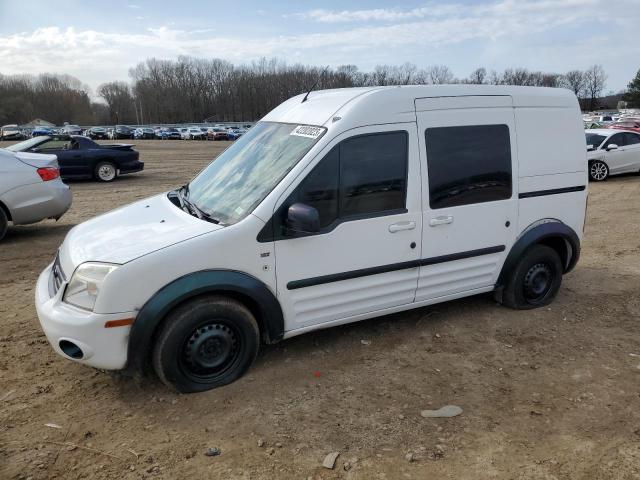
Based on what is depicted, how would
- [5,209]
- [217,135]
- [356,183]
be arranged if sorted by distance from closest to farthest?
1. [356,183]
2. [5,209]
3. [217,135]

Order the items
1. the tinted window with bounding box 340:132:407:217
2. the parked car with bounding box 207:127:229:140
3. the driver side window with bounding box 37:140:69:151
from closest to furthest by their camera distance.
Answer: the tinted window with bounding box 340:132:407:217 < the driver side window with bounding box 37:140:69:151 < the parked car with bounding box 207:127:229:140

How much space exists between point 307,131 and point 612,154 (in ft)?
47.5

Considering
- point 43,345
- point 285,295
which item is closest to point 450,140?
point 285,295

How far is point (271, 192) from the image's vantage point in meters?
3.75

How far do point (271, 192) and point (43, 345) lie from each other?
8.10 ft

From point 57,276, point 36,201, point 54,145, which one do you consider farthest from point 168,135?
point 57,276

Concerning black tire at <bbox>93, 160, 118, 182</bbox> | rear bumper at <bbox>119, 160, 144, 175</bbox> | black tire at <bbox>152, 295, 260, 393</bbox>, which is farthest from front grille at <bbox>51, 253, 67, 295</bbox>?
rear bumper at <bbox>119, 160, 144, 175</bbox>

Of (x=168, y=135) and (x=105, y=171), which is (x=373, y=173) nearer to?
(x=105, y=171)

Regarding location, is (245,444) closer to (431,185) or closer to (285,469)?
(285,469)

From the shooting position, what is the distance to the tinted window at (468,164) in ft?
14.3

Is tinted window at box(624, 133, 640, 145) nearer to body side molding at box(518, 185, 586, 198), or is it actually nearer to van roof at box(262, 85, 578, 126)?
body side molding at box(518, 185, 586, 198)

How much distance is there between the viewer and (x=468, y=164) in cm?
452

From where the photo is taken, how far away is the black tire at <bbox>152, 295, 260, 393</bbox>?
3.53 m

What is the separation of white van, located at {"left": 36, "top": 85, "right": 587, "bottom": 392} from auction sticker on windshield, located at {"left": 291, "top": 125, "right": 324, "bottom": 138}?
18 mm
